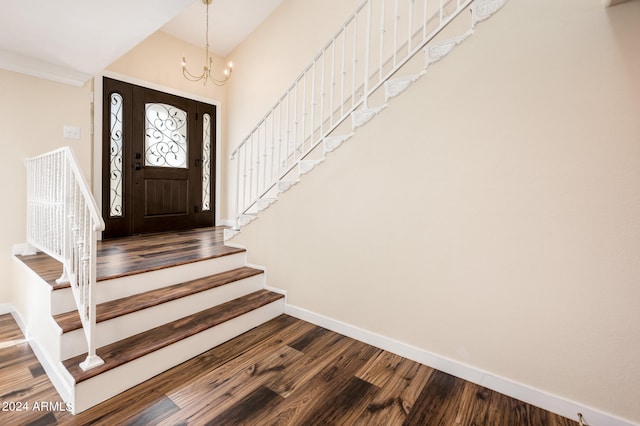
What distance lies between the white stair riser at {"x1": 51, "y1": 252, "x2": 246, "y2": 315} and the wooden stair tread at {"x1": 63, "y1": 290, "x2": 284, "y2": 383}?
1.17 ft

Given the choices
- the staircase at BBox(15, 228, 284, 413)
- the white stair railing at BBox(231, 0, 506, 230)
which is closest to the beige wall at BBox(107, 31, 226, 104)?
the white stair railing at BBox(231, 0, 506, 230)

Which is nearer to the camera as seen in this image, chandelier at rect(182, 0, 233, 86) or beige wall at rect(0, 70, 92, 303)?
beige wall at rect(0, 70, 92, 303)

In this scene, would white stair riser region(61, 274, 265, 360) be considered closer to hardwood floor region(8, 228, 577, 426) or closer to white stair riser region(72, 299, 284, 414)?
hardwood floor region(8, 228, 577, 426)

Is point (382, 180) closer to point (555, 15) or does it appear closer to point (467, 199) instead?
point (467, 199)

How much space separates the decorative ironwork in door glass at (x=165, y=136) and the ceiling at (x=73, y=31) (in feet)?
3.75

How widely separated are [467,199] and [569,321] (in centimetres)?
81

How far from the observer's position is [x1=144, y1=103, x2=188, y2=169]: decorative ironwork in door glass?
4.13 metres

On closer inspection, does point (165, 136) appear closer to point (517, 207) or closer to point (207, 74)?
point (207, 74)

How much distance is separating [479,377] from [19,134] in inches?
165

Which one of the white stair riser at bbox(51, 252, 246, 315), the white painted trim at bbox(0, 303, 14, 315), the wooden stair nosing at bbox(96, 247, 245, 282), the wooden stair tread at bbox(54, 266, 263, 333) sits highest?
the wooden stair nosing at bbox(96, 247, 245, 282)

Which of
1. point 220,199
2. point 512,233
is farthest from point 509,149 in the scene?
point 220,199

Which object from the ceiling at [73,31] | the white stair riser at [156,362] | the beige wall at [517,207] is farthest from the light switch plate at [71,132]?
the beige wall at [517,207]

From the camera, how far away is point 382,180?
216 centimetres

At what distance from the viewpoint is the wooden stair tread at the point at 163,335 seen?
1.61 metres
